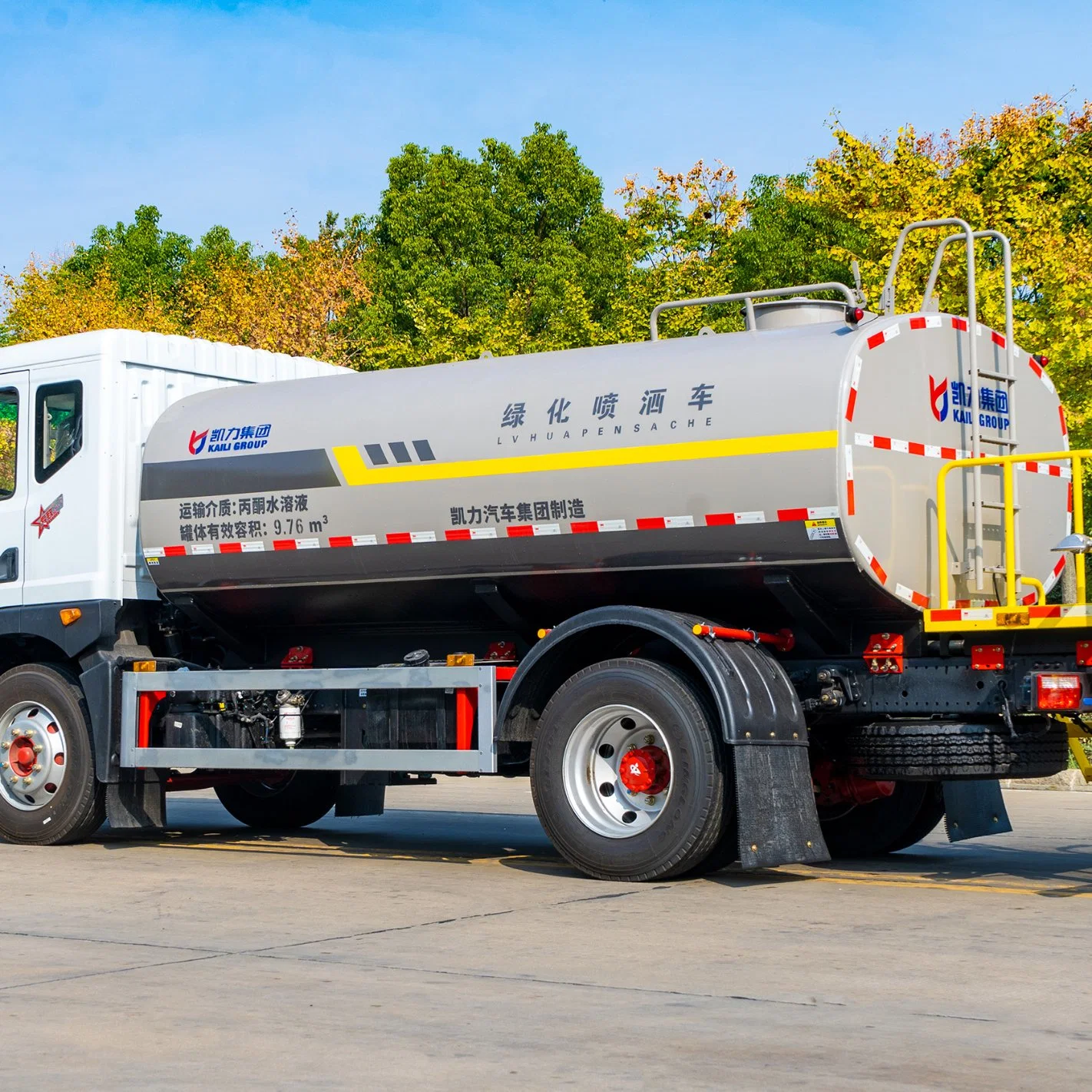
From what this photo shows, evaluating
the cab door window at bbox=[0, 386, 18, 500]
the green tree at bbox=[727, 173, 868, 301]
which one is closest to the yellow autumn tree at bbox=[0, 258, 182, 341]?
the green tree at bbox=[727, 173, 868, 301]

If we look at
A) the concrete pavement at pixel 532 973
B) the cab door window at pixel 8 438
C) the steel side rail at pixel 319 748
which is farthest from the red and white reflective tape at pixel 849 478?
the cab door window at pixel 8 438

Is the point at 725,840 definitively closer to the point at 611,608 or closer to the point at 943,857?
the point at 611,608

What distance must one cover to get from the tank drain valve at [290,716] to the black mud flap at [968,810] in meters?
4.02

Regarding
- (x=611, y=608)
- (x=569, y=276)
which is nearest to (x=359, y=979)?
(x=611, y=608)

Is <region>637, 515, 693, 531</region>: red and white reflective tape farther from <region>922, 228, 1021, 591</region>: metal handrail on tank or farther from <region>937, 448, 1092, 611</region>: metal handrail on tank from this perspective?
<region>922, 228, 1021, 591</region>: metal handrail on tank

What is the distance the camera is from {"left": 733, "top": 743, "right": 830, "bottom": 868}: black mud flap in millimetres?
8906

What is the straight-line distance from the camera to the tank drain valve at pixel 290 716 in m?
11.0

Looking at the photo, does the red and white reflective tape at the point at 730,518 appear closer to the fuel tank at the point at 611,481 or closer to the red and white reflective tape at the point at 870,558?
the fuel tank at the point at 611,481

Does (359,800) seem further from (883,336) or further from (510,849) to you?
(883,336)

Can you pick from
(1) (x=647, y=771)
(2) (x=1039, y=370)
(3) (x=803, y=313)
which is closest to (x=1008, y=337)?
(2) (x=1039, y=370)

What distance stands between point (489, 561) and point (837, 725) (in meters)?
2.26

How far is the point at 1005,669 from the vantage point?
9188 millimetres

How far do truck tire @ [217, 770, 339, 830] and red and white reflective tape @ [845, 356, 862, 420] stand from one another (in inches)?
216

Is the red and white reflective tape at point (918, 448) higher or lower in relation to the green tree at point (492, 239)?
lower
